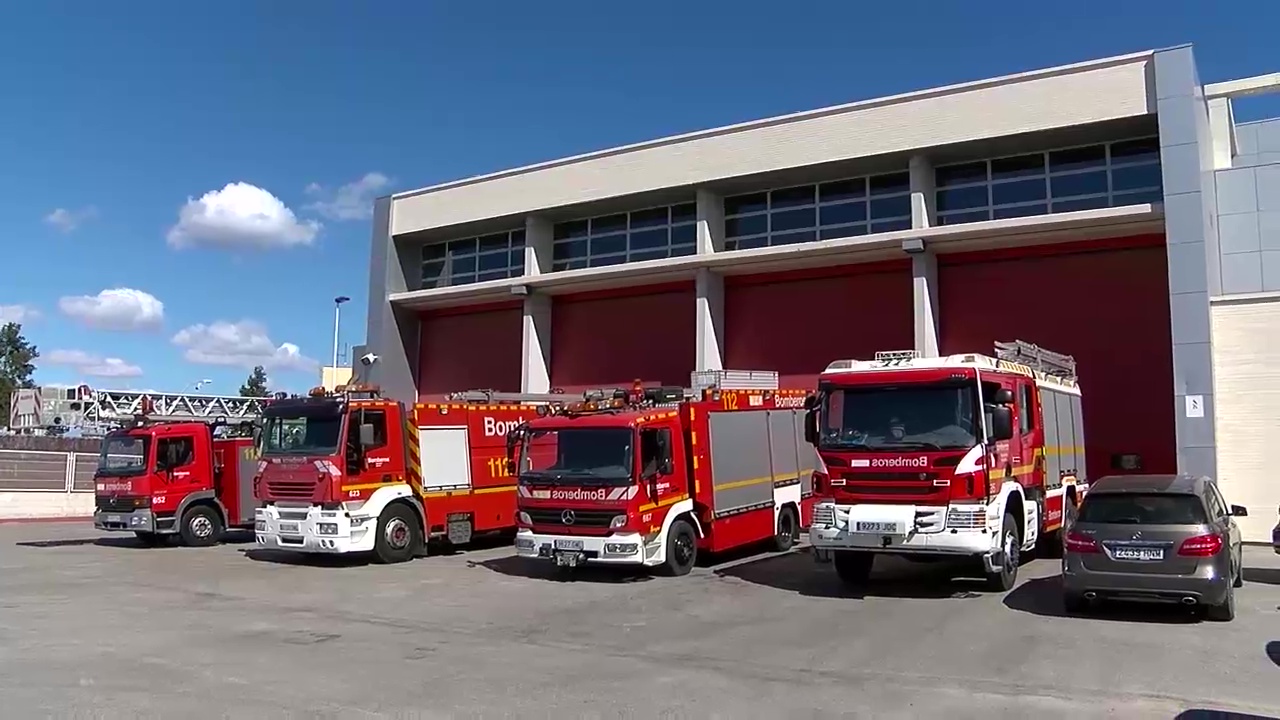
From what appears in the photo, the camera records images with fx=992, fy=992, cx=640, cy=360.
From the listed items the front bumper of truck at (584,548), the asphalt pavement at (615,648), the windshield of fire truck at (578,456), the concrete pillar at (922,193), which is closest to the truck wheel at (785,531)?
the asphalt pavement at (615,648)

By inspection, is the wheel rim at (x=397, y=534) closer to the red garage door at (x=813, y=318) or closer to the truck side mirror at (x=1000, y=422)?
the truck side mirror at (x=1000, y=422)

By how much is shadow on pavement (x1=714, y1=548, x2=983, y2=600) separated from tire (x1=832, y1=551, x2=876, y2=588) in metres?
0.12

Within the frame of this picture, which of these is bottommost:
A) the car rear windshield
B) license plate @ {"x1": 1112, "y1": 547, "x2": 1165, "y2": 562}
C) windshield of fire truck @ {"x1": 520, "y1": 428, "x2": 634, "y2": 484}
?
license plate @ {"x1": 1112, "y1": 547, "x2": 1165, "y2": 562}

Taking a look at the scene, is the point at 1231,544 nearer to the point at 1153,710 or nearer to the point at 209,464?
the point at 1153,710

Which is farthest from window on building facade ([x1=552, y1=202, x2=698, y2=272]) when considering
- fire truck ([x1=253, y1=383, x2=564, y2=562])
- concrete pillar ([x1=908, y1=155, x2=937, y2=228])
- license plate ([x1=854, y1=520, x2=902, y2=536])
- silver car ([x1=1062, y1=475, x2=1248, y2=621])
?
silver car ([x1=1062, y1=475, x2=1248, y2=621])

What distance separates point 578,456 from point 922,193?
38.5ft

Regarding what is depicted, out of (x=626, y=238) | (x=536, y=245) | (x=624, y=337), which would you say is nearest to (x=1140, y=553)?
(x=624, y=337)

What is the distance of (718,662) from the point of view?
913 centimetres

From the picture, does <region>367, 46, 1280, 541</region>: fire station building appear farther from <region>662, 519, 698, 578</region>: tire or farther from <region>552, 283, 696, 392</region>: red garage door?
<region>662, 519, 698, 578</region>: tire

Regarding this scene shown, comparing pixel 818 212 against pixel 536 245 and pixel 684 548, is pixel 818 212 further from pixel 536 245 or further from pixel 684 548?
pixel 684 548

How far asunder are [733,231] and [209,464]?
1381 centimetres

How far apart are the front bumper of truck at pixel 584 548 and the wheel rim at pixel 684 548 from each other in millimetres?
992

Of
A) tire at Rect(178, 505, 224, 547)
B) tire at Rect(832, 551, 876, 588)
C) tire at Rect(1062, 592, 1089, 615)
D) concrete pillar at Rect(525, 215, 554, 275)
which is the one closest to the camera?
tire at Rect(1062, 592, 1089, 615)

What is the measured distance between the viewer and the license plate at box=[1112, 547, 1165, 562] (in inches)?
417
